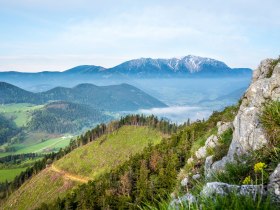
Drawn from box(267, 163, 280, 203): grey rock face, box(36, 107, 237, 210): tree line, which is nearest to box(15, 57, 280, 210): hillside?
box(267, 163, 280, 203): grey rock face

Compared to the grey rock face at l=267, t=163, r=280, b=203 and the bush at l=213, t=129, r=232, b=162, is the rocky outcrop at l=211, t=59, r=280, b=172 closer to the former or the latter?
the bush at l=213, t=129, r=232, b=162

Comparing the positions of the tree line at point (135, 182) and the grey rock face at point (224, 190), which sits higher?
the grey rock face at point (224, 190)

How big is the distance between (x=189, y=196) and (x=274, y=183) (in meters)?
1.87

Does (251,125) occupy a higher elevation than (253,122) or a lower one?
lower

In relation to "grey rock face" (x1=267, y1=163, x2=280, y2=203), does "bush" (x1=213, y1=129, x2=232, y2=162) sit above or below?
below

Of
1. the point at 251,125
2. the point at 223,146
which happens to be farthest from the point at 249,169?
the point at 223,146

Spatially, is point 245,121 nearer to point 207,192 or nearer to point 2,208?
point 207,192

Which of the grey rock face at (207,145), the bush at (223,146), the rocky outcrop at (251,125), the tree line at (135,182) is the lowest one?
the tree line at (135,182)

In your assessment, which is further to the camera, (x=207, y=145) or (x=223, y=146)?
(x=207, y=145)

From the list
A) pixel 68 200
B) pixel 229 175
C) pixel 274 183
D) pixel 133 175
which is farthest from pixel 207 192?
pixel 68 200

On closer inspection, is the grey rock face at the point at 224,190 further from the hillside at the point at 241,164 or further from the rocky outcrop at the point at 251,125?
the rocky outcrop at the point at 251,125

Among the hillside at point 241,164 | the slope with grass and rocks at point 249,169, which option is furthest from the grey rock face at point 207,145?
the slope with grass and rocks at point 249,169

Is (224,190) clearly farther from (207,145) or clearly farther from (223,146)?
(207,145)

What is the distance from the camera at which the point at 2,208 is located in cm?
19862
